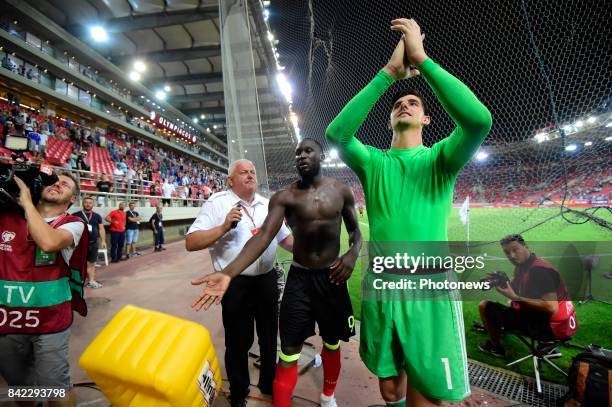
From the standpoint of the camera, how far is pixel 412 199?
4.71 feet

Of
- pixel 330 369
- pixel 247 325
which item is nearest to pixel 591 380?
pixel 330 369

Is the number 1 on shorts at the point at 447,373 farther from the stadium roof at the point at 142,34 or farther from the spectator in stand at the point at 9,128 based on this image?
the spectator in stand at the point at 9,128

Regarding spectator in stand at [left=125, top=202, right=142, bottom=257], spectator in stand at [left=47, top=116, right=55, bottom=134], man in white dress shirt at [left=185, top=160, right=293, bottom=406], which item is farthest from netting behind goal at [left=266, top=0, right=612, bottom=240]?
spectator in stand at [left=47, top=116, right=55, bottom=134]

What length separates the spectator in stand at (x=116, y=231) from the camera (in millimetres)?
8438

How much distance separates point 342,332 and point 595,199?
71.3ft

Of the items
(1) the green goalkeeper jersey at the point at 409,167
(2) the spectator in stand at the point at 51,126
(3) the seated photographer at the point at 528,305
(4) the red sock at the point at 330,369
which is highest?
(2) the spectator in stand at the point at 51,126

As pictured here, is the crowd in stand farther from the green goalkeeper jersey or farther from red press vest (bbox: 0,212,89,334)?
the green goalkeeper jersey

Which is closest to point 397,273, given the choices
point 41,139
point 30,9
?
point 41,139

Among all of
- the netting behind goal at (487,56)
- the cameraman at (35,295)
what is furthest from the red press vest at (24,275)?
the netting behind goal at (487,56)

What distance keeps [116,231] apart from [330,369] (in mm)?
8835

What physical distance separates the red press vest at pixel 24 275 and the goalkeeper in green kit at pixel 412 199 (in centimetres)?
221

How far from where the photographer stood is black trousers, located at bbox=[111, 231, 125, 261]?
844cm

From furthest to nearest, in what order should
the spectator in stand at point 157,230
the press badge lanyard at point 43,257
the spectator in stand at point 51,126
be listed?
1. the spectator in stand at point 51,126
2. the spectator in stand at point 157,230
3. the press badge lanyard at point 43,257

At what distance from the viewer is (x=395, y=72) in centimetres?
131
